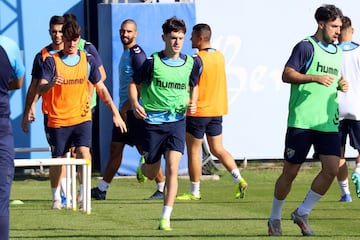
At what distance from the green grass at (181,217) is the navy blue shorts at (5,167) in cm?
278

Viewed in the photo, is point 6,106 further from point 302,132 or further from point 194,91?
point 194,91

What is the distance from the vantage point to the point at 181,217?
13102mm

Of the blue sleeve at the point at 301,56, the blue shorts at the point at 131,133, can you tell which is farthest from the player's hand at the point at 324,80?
the blue shorts at the point at 131,133

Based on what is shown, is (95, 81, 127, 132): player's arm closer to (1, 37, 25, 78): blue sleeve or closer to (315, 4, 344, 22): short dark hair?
(315, 4, 344, 22): short dark hair

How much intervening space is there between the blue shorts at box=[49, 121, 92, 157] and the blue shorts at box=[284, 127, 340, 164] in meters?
3.62

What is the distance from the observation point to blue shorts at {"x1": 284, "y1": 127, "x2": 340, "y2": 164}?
10797 mm

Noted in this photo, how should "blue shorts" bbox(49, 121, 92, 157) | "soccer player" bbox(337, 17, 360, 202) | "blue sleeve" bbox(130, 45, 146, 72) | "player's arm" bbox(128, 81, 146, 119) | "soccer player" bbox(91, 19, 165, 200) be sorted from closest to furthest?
"player's arm" bbox(128, 81, 146, 119), "blue shorts" bbox(49, 121, 92, 157), "soccer player" bbox(337, 17, 360, 202), "blue sleeve" bbox(130, 45, 146, 72), "soccer player" bbox(91, 19, 165, 200)

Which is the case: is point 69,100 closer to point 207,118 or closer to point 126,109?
point 126,109

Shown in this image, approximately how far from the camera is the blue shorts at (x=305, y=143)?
10797 millimetres

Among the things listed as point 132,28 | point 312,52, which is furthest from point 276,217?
point 132,28

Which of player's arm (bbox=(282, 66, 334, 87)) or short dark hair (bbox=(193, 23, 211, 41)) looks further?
short dark hair (bbox=(193, 23, 211, 41))

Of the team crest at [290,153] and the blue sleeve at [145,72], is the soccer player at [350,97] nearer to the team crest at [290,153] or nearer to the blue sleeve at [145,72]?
the blue sleeve at [145,72]

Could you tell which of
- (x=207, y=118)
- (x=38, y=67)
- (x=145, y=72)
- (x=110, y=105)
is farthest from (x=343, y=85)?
(x=207, y=118)

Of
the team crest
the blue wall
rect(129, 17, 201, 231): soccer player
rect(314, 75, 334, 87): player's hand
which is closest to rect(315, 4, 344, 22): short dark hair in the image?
rect(314, 75, 334, 87): player's hand
